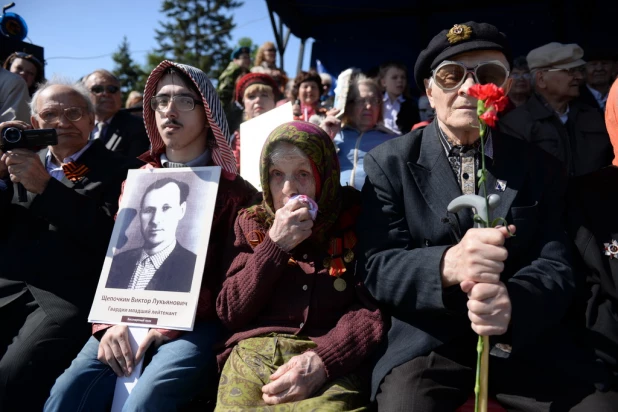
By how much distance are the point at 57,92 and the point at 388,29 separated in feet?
28.2

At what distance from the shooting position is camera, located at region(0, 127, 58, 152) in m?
2.95

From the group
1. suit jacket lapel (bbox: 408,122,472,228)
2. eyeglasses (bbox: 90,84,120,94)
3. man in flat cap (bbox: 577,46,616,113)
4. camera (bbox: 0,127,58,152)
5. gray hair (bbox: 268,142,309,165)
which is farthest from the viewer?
man in flat cap (bbox: 577,46,616,113)

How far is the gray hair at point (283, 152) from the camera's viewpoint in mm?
2639

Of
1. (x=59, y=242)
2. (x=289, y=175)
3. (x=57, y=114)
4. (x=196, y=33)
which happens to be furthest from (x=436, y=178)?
(x=196, y=33)

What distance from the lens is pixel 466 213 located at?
2.41 meters

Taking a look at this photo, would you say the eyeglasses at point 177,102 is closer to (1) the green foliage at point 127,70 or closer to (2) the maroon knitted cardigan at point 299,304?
(2) the maroon knitted cardigan at point 299,304

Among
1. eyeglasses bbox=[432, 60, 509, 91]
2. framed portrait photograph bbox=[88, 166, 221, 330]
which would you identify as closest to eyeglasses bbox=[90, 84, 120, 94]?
framed portrait photograph bbox=[88, 166, 221, 330]

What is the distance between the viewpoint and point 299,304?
101 inches

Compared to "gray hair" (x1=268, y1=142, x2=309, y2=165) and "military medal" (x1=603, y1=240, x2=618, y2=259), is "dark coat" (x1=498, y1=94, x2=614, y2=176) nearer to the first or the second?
"military medal" (x1=603, y1=240, x2=618, y2=259)

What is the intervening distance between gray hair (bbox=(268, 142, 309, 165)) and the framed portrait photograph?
383mm

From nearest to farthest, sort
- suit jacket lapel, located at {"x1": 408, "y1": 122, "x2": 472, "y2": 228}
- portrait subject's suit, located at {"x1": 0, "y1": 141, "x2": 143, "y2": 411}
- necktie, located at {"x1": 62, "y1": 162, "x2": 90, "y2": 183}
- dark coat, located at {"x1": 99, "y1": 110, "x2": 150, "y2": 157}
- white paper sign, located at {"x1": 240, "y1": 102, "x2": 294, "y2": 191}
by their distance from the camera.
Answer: suit jacket lapel, located at {"x1": 408, "y1": 122, "x2": 472, "y2": 228} < portrait subject's suit, located at {"x1": 0, "y1": 141, "x2": 143, "y2": 411} < necktie, located at {"x1": 62, "y1": 162, "x2": 90, "y2": 183} < white paper sign, located at {"x1": 240, "y1": 102, "x2": 294, "y2": 191} < dark coat, located at {"x1": 99, "y1": 110, "x2": 150, "y2": 157}

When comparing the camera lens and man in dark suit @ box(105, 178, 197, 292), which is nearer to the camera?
man in dark suit @ box(105, 178, 197, 292)

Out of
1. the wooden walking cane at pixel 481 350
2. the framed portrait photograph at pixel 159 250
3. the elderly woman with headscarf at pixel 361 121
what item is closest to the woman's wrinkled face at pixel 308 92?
the elderly woman with headscarf at pixel 361 121

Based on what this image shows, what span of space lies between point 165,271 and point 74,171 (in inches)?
45.6
